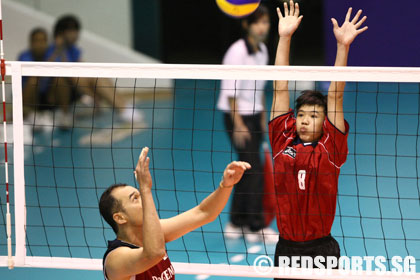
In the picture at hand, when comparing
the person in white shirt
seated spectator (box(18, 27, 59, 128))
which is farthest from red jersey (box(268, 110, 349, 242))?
seated spectator (box(18, 27, 59, 128))

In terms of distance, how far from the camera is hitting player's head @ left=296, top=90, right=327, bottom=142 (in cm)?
389

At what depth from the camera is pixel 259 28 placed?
581 centimetres

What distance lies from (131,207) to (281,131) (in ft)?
3.80

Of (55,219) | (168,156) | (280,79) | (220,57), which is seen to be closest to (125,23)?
(220,57)

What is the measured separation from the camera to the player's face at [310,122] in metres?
3.89

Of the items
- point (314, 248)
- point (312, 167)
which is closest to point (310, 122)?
point (312, 167)

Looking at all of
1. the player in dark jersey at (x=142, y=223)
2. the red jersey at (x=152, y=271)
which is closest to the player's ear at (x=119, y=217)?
the player in dark jersey at (x=142, y=223)

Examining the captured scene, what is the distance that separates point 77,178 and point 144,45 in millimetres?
7465

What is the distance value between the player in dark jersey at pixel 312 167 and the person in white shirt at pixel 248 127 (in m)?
1.86

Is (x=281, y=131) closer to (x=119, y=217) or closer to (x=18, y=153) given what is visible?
(x=119, y=217)

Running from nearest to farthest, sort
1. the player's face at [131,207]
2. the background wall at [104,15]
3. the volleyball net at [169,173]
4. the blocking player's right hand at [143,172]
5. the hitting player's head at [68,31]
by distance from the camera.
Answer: the blocking player's right hand at [143,172], the player's face at [131,207], the volleyball net at [169,173], the hitting player's head at [68,31], the background wall at [104,15]

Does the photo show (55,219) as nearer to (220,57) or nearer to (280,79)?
(280,79)

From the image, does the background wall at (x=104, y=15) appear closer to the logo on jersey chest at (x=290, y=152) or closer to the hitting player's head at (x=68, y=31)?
the hitting player's head at (x=68, y=31)

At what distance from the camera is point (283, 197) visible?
3.93 m
